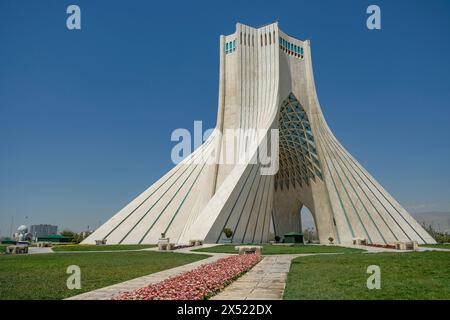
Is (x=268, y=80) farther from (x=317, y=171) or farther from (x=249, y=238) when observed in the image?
(x=249, y=238)

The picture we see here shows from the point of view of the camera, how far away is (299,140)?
35.1 meters

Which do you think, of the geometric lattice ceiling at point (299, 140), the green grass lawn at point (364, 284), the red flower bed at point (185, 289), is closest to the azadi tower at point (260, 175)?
the geometric lattice ceiling at point (299, 140)

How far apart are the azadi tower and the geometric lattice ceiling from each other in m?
0.10

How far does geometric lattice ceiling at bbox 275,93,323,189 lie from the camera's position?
3359 centimetres

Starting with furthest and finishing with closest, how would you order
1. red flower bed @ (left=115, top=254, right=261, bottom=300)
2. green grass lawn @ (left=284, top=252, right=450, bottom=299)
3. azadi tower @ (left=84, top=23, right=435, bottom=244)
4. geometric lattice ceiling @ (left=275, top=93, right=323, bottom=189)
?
geometric lattice ceiling @ (left=275, top=93, right=323, bottom=189)
azadi tower @ (left=84, top=23, right=435, bottom=244)
green grass lawn @ (left=284, top=252, right=450, bottom=299)
red flower bed @ (left=115, top=254, right=261, bottom=300)

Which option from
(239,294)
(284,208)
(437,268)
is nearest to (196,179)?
(284,208)

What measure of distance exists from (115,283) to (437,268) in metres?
8.06

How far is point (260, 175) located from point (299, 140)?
9771 mm

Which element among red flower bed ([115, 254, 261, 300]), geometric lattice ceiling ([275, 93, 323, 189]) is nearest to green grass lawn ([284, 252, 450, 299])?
red flower bed ([115, 254, 261, 300])

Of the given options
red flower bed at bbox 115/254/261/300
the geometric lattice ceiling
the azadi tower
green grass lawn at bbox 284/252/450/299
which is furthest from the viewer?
the geometric lattice ceiling

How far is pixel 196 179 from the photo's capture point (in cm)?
3020

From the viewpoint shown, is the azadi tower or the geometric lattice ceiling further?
the geometric lattice ceiling

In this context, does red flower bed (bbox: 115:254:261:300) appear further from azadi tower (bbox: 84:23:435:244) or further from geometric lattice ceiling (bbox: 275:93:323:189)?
geometric lattice ceiling (bbox: 275:93:323:189)
